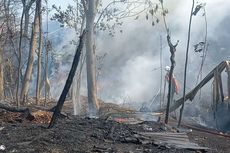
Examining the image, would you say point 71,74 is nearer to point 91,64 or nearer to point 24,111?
point 24,111

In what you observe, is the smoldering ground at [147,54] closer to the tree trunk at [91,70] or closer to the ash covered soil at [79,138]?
the tree trunk at [91,70]

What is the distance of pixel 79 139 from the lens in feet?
25.2

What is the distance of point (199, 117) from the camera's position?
15.9 meters

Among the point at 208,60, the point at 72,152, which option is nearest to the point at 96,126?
the point at 72,152

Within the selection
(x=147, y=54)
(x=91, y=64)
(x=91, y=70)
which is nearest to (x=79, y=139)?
(x=91, y=70)

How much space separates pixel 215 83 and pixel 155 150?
658 cm

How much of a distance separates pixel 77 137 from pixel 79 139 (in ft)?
0.60

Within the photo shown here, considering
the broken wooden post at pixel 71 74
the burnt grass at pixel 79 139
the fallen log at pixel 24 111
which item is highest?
the broken wooden post at pixel 71 74

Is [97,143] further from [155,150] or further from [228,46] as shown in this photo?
[228,46]

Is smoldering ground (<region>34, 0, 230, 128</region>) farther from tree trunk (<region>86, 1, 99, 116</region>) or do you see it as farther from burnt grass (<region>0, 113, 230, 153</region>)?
burnt grass (<region>0, 113, 230, 153</region>)

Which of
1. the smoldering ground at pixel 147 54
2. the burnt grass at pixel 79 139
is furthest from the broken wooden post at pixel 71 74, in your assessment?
the smoldering ground at pixel 147 54

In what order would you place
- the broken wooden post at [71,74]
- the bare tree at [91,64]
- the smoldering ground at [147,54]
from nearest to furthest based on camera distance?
the broken wooden post at [71,74] < the bare tree at [91,64] < the smoldering ground at [147,54]

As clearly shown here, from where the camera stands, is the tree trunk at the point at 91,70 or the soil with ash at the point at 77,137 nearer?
the soil with ash at the point at 77,137

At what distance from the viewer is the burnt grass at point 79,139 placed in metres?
6.89
